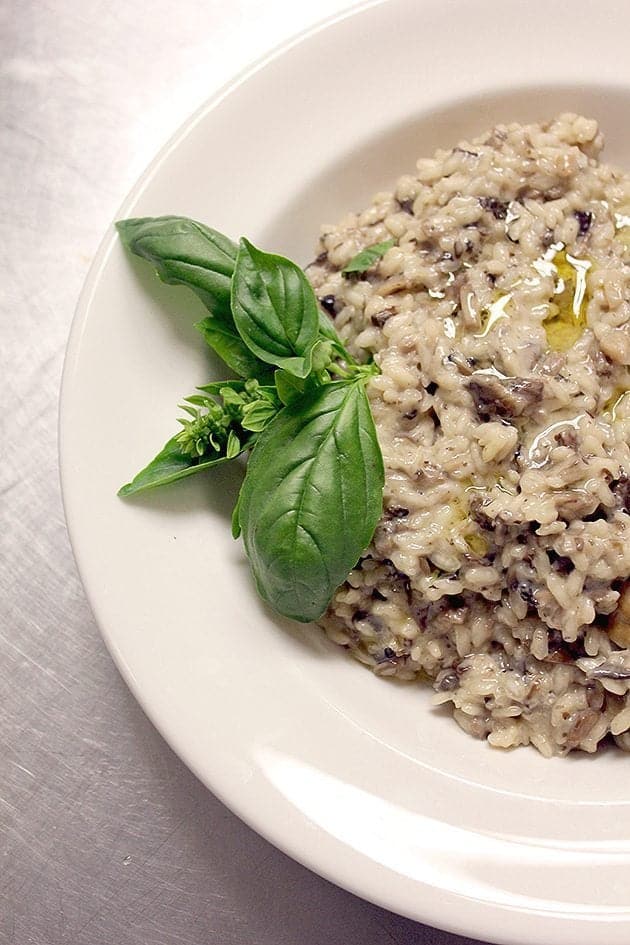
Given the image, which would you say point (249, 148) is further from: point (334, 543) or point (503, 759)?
point (503, 759)

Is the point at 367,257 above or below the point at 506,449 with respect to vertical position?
above

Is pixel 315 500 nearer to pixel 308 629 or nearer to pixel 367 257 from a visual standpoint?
pixel 308 629

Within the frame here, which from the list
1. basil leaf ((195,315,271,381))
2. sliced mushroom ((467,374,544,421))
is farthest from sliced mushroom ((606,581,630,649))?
basil leaf ((195,315,271,381))

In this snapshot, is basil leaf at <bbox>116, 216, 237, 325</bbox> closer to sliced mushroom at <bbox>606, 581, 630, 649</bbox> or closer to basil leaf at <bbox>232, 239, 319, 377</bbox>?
basil leaf at <bbox>232, 239, 319, 377</bbox>

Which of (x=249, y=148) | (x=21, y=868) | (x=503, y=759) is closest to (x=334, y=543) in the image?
(x=503, y=759)

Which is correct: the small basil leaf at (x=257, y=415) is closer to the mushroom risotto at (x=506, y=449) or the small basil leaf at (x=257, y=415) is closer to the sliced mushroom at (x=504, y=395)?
the mushroom risotto at (x=506, y=449)

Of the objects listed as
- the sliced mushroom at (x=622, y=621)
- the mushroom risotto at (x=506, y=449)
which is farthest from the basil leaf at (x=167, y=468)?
the sliced mushroom at (x=622, y=621)

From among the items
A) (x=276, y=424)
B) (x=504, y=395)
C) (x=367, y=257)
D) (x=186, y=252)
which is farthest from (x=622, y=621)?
(x=186, y=252)
